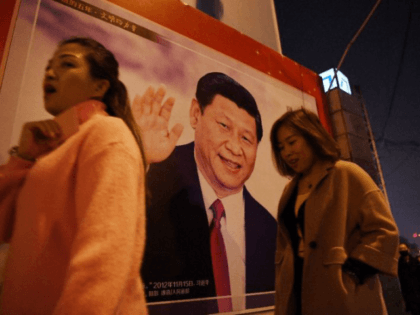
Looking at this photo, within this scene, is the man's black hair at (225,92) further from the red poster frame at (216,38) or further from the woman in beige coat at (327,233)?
the woman in beige coat at (327,233)

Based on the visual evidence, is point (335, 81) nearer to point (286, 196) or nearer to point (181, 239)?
point (286, 196)

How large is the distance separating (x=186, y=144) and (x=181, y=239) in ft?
1.64

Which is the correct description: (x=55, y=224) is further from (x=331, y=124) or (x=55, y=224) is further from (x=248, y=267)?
(x=331, y=124)

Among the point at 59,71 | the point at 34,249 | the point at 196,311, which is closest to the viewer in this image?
the point at 34,249

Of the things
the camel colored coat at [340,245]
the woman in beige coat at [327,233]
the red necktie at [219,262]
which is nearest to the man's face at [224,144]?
the red necktie at [219,262]

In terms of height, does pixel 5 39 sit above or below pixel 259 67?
below

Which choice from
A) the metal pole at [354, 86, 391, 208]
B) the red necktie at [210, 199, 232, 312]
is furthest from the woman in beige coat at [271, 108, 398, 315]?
the metal pole at [354, 86, 391, 208]

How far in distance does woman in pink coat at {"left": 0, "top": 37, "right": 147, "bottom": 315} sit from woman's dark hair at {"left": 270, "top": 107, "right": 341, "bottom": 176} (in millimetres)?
881

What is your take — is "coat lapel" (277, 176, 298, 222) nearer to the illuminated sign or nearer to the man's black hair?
the man's black hair

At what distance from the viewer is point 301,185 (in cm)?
132

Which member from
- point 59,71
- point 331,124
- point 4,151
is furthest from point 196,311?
point 331,124

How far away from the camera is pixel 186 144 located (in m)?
1.69

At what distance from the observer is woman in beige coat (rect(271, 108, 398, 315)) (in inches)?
40.2

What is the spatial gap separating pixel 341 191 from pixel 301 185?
0.19 metres
